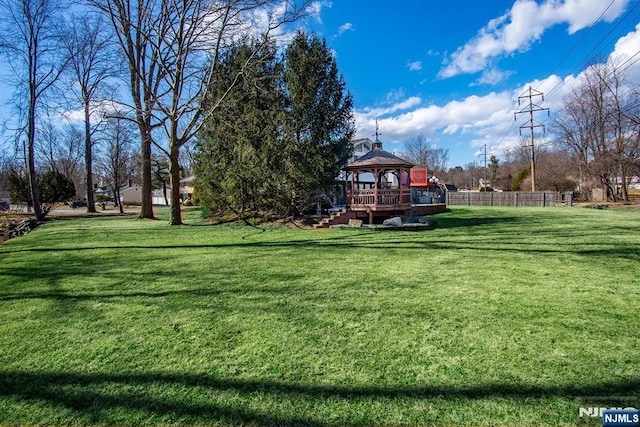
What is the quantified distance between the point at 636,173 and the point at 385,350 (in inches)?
1393

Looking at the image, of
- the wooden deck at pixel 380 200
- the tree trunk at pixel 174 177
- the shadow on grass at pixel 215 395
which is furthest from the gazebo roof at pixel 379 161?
the shadow on grass at pixel 215 395

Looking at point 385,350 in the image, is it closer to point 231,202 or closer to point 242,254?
point 242,254

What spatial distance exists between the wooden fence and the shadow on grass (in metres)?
32.9

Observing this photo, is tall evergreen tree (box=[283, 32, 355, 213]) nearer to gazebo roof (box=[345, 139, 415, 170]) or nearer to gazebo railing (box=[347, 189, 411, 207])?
gazebo roof (box=[345, 139, 415, 170])

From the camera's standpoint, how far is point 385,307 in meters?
4.20

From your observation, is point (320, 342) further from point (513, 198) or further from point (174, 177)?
point (513, 198)

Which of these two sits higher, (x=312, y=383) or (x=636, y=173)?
(x=636, y=173)

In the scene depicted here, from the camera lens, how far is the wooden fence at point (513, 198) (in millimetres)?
29156

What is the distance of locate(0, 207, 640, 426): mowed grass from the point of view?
231 cm

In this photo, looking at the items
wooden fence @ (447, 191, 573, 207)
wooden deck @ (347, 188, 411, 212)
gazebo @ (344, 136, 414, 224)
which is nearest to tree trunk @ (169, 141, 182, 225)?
gazebo @ (344, 136, 414, 224)

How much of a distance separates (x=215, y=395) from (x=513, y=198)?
35143mm

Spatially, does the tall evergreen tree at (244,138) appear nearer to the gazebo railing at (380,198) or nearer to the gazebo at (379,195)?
the gazebo at (379,195)

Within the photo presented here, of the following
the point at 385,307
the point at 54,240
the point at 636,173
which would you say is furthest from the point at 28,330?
the point at 636,173

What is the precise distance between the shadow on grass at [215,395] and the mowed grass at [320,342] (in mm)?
13
